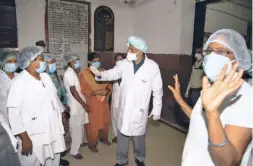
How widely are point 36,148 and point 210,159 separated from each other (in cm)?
147

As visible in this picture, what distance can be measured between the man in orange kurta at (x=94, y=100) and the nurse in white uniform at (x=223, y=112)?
6.15 ft

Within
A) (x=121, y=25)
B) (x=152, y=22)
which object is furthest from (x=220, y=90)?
(x=121, y=25)

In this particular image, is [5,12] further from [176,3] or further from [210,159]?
[210,159]

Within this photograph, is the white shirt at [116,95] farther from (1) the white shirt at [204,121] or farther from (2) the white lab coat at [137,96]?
(1) the white shirt at [204,121]

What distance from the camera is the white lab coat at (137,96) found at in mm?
2283

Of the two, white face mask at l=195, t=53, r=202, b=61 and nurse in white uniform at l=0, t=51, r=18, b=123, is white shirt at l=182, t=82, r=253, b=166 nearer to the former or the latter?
nurse in white uniform at l=0, t=51, r=18, b=123

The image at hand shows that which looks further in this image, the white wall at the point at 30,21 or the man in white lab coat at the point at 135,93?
the white wall at the point at 30,21

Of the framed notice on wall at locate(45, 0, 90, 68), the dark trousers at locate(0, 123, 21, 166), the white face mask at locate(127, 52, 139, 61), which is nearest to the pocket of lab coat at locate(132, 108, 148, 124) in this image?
the white face mask at locate(127, 52, 139, 61)

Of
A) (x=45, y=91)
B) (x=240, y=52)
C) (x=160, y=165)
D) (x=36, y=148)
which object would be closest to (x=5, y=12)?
(x=45, y=91)

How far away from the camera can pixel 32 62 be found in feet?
5.93

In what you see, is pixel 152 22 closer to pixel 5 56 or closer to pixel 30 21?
pixel 30 21

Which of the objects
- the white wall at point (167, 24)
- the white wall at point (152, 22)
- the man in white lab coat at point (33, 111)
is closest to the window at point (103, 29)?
the white wall at point (152, 22)

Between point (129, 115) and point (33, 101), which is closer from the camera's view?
point (33, 101)

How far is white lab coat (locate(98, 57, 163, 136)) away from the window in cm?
273
